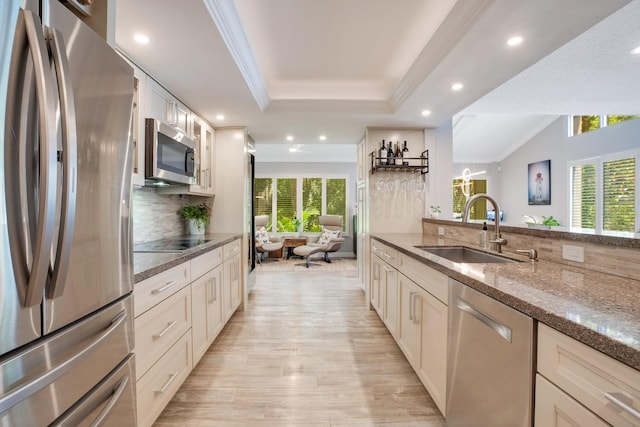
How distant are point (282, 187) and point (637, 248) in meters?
6.52

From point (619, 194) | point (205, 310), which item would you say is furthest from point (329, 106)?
point (619, 194)

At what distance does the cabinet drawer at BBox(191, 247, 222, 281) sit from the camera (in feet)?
6.48

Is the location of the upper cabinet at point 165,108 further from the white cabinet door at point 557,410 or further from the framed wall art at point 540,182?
the framed wall art at point 540,182

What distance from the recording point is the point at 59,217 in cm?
69

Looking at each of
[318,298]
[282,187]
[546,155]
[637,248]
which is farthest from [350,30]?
[546,155]

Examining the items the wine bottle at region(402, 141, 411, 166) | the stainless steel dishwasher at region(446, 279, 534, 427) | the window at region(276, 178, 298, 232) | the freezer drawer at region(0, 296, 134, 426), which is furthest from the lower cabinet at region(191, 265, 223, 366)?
the window at region(276, 178, 298, 232)

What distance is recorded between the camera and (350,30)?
6.74 feet

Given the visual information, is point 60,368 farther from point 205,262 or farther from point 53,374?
point 205,262

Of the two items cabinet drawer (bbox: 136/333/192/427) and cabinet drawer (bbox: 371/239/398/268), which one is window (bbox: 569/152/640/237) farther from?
cabinet drawer (bbox: 136/333/192/427)

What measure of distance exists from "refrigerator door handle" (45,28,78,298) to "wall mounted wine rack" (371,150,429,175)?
2.78 m

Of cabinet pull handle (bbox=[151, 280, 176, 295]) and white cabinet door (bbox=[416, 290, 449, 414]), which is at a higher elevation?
cabinet pull handle (bbox=[151, 280, 176, 295])

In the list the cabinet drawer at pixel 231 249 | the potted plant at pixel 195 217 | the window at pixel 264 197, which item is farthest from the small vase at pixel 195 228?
the window at pixel 264 197

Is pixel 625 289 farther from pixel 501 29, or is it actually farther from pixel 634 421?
pixel 501 29

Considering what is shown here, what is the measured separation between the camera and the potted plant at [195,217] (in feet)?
10.1
